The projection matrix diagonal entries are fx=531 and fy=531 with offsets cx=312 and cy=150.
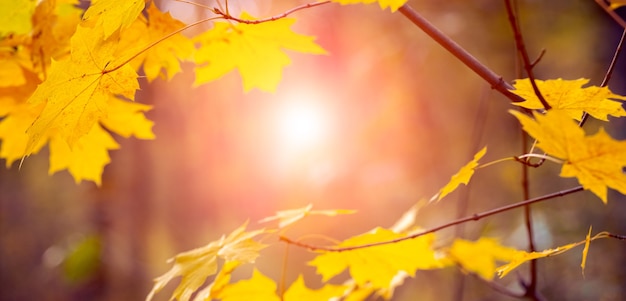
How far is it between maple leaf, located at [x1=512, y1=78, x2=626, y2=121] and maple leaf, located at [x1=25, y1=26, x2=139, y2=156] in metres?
0.50

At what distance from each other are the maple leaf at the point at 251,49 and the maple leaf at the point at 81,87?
23 cm

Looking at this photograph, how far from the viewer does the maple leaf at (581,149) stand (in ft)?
1.74

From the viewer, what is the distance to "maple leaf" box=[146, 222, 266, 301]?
0.78 m

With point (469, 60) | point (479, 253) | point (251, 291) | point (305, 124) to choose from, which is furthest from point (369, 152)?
point (469, 60)

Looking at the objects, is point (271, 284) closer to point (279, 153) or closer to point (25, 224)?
point (279, 153)

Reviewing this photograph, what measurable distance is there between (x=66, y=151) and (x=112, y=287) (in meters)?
4.07

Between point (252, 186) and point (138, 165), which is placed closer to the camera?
point (138, 165)

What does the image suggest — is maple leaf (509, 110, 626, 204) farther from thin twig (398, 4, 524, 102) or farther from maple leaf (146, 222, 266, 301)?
maple leaf (146, 222, 266, 301)

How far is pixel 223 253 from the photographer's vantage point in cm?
82

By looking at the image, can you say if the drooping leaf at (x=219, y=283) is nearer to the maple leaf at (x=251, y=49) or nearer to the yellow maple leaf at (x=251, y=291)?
the yellow maple leaf at (x=251, y=291)

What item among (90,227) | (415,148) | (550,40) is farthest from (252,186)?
(550,40)

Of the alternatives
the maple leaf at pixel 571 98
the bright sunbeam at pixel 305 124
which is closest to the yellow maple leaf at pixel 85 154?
the maple leaf at pixel 571 98

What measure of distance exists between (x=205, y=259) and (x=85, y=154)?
45 cm

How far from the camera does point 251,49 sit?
97 centimetres
